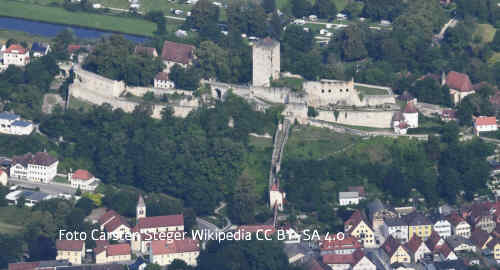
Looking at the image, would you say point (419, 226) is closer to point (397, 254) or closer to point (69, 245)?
point (397, 254)

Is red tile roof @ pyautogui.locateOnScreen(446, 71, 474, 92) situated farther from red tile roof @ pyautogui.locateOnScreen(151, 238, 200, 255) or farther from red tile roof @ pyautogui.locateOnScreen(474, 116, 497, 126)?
red tile roof @ pyautogui.locateOnScreen(151, 238, 200, 255)

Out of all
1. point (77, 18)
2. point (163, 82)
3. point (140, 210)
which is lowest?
point (140, 210)

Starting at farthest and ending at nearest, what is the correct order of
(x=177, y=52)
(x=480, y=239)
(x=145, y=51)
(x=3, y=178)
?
1. (x=177, y=52)
2. (x=145, y=51)
3. (x=3, y=178)
4. (x=480, y=239)

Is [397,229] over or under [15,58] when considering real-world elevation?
under

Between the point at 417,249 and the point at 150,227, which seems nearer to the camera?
the point at 417,249

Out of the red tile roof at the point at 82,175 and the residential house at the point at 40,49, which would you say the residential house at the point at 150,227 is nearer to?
the red tile roof at the point at 82,175

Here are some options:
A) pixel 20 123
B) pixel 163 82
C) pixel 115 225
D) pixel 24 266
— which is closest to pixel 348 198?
pixel 115 225
